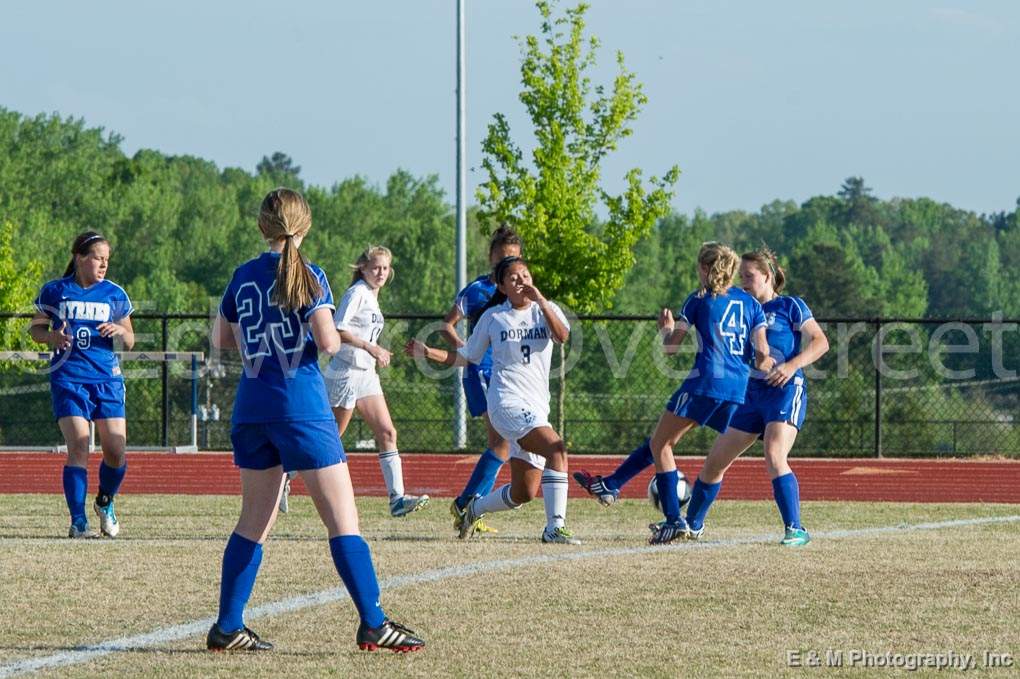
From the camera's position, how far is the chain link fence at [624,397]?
26.2 m

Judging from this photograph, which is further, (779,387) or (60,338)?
(60,338)

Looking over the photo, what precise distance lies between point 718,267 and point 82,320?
14.4ft

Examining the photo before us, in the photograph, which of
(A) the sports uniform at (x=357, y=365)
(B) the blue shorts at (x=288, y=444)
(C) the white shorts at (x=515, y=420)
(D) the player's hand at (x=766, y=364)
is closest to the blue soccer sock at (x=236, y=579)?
(B) the blue shorts at (x=288, y=444)

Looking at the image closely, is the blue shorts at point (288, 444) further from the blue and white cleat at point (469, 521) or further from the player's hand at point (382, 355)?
the blue and white cleat at point (469, 521)

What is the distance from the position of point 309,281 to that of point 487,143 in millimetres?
21245

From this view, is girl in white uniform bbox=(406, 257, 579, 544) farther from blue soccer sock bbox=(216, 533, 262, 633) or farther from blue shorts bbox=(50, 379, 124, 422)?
blue soccer sock bbox=(216, 533, 262, 633)

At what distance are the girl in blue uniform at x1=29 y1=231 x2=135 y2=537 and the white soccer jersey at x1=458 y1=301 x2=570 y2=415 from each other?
2.60m

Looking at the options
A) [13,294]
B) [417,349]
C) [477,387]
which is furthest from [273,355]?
[13,294]

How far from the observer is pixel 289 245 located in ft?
20.3

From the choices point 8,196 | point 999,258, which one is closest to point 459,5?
point 8,196

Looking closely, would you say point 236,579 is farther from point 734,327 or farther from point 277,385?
point 734,327

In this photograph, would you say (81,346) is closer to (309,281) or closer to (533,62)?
(309,281)

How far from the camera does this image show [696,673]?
5.79 meters

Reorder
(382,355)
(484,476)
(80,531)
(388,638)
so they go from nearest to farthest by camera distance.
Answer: (388,638), (382,355), (80,531), (484,476)
